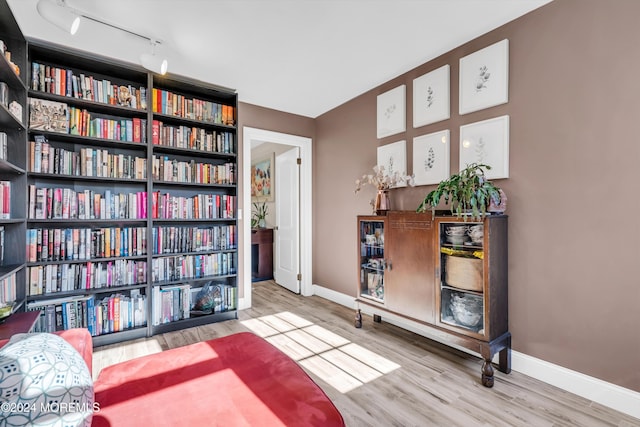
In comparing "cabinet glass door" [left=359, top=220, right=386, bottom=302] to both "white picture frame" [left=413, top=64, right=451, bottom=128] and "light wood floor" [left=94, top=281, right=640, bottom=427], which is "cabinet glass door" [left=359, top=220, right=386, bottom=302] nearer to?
"light wood floor" [left=94, top=281, right=640, bottom=427]

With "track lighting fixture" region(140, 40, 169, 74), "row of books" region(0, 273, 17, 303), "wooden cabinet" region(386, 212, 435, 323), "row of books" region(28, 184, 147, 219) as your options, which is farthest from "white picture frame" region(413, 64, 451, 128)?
"row of books" region(0, 273, 17, 303)

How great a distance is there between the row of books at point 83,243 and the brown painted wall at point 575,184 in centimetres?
318

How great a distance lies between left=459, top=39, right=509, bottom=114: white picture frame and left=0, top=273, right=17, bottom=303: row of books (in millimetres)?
3664

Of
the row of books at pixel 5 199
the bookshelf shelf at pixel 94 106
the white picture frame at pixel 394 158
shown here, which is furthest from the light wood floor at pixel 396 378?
the bookshelf shelf at pixel 94 106

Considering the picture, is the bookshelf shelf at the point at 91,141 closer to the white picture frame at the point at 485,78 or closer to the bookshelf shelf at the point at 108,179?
the bookshelf shelf at the point at 108,179

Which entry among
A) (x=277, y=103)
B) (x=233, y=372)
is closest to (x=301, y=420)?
(x=233, y=372)

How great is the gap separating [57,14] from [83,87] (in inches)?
33.6

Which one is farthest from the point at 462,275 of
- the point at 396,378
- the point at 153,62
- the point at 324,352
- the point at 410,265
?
the point at 153,62

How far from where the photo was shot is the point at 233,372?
4.44 ft

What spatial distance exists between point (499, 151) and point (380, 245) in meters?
1.29

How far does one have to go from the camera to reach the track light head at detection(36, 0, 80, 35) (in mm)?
1850

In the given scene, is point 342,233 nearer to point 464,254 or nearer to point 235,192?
point 235,192

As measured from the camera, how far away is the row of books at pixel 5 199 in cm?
208

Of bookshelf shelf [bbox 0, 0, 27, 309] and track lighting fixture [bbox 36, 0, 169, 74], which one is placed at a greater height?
track lighting fixture [bbox 36, 0, 169, 74]
